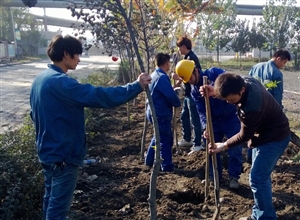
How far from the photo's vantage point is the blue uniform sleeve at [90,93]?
277 cm

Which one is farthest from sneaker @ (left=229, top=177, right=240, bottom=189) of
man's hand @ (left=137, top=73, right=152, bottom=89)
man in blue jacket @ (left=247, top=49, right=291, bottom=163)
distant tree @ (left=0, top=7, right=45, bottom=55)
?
distant tree @ (left=0, top=7, right=45, bottom=55)

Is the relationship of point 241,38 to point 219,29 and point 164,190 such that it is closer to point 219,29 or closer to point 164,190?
point 219,29

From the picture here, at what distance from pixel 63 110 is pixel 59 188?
0.61m

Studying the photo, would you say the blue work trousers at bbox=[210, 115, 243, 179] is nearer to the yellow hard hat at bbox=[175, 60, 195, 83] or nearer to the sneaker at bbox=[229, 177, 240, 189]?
the sneaker at bbox=[229, 177, 240, 189]

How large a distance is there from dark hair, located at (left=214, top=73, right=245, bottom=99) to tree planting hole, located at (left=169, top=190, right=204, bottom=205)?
1840 mm

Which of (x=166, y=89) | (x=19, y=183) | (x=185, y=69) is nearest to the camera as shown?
(x=19, y=183)

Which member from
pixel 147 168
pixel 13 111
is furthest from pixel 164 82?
pixel 13 111

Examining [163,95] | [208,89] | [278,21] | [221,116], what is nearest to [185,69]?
[208,89]

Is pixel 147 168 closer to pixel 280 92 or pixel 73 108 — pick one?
pixel 280 92

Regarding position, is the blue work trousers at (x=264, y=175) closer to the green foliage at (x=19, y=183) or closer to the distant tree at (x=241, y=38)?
the green foliage at (x=19, y=183)

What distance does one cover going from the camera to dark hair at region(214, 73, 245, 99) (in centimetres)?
323

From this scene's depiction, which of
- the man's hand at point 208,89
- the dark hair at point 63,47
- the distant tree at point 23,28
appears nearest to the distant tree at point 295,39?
the man's hand at point 208,89

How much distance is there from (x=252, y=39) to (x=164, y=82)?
3007cm

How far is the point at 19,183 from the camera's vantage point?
11.5 ft
